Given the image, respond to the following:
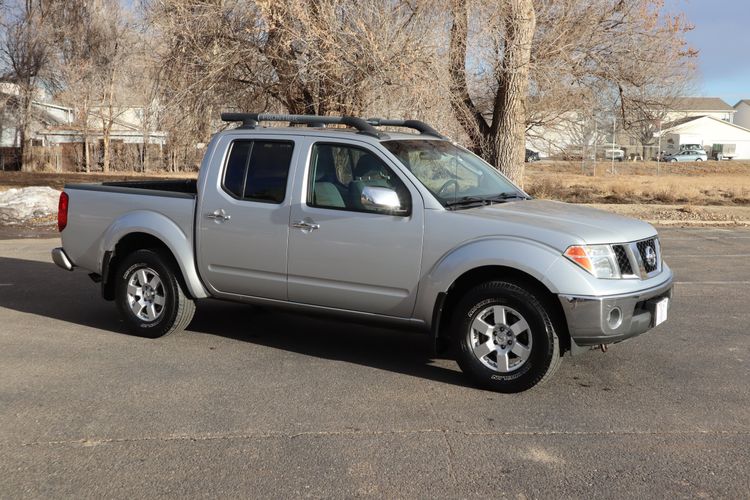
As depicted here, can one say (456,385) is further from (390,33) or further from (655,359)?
(390,33)

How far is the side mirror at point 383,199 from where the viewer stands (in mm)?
5891

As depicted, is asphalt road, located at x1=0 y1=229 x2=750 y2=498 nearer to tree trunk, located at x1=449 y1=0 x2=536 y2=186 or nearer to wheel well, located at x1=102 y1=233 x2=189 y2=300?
wheel well, located at x1=102 y1=233 x2=189 y2=300

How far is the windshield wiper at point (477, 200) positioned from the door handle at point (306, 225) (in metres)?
1.08

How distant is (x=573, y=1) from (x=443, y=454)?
15034 millimetres

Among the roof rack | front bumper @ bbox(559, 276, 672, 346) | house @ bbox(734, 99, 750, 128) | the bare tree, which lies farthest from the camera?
house @ bbox(734, 99, 750, 128)

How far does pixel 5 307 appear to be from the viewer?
28.1 feet

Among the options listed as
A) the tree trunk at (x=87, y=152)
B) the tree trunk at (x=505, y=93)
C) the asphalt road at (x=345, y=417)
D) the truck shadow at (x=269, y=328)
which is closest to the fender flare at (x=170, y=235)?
the asphalt road at (x=345, y=417)

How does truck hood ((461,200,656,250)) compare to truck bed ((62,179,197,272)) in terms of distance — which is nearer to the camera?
truck hood ((461,200,656,250))

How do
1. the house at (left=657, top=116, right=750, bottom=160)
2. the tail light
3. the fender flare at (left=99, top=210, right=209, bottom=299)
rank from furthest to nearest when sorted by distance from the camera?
the house at (left=657, top=116, right=750, bottom=160)
the tail light
the fender flare at (left=99, top=210, right=209, bottom=299)

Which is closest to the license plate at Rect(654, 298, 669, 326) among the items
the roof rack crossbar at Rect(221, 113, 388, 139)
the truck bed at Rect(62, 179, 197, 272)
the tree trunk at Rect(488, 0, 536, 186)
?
the roof rack crossbar at Rect(221, 113, 388, 139)

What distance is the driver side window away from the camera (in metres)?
6.20

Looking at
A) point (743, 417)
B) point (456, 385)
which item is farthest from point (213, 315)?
point (743, 417)

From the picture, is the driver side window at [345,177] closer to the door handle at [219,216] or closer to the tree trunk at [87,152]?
the door handle at [219,216]

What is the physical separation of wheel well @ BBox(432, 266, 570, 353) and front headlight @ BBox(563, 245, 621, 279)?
0.97 ft
